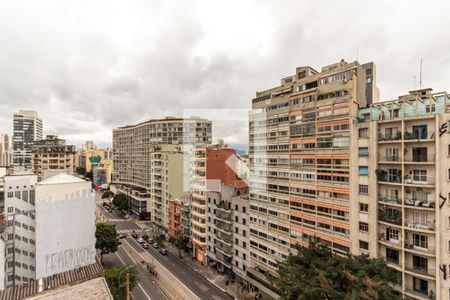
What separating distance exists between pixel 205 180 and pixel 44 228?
75.0ft

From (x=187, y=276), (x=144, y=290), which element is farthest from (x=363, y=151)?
(x=144, y=290)

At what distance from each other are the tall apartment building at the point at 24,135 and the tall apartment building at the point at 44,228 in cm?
9224

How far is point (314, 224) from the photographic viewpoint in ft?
77.5

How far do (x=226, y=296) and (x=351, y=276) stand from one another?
A: 2016 centimetres

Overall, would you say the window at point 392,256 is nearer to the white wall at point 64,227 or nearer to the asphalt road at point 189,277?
the asphalt road at point 189,277

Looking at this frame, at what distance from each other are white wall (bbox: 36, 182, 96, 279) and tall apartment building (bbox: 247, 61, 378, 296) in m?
23.1

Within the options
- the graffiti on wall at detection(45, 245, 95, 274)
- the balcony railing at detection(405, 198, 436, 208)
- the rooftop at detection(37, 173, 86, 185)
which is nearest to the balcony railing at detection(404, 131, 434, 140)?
the balcony railing at detection(405, 198, 436, 208)

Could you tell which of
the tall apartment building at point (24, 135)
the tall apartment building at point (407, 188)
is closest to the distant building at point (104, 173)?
the tall apartment building at point (24, 135)

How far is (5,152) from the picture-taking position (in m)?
124

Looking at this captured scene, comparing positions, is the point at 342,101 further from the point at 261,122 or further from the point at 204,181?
the point at 204,181

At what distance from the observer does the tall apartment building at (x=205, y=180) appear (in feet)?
Result: 128

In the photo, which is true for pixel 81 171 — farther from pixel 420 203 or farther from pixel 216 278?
pixel 420 203

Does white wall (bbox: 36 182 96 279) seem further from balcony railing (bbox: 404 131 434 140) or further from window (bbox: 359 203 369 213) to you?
balcony railing (bbox: 404 131 434 140)

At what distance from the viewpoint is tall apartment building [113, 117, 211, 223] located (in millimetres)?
51219
